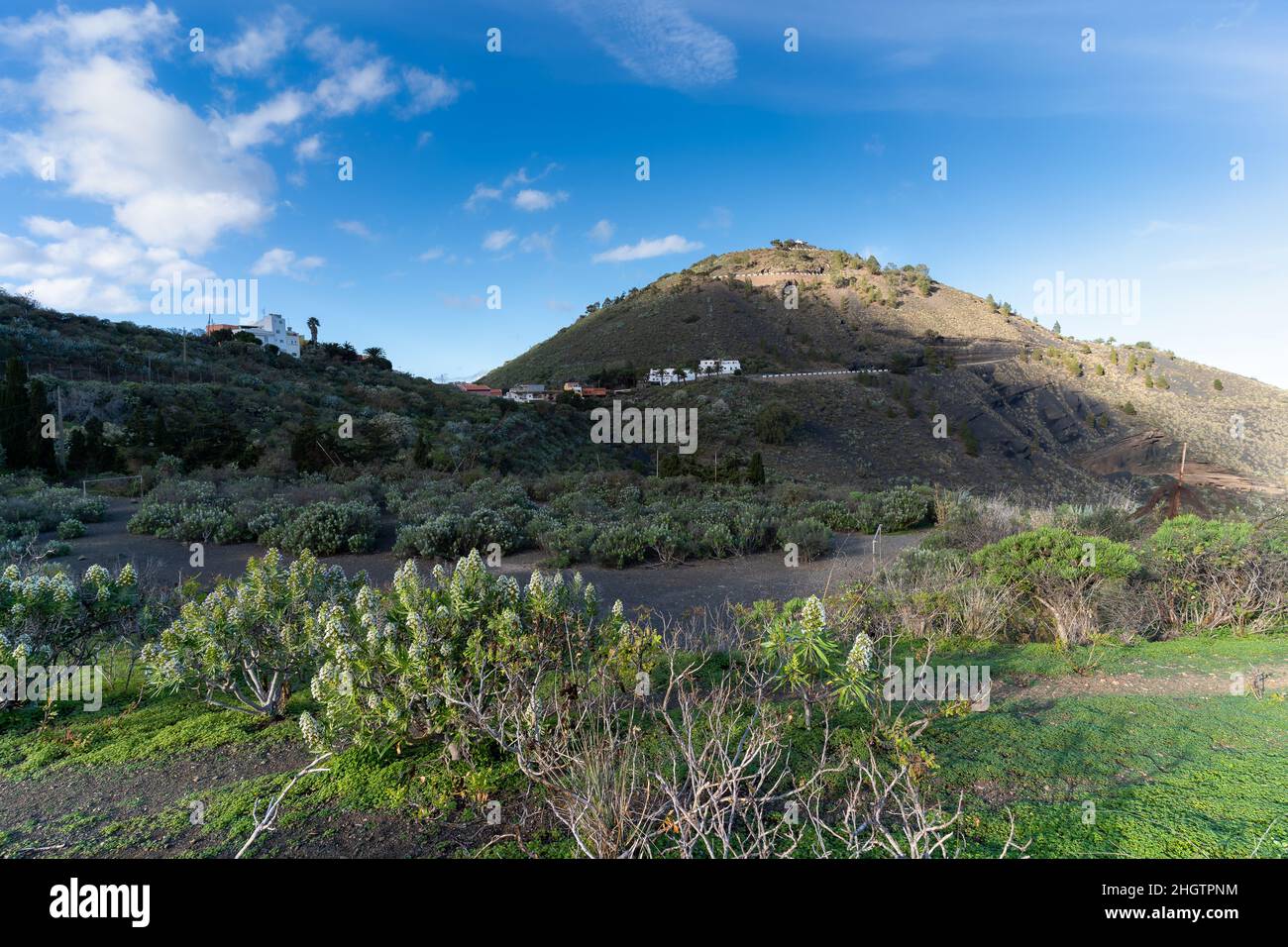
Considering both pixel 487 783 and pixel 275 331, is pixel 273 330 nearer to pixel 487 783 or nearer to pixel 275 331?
pixel 275 331

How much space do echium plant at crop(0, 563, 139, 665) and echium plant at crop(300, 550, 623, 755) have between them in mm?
1796

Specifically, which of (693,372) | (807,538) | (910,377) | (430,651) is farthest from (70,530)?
(910,377)

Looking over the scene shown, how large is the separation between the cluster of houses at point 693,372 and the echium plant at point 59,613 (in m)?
44.2

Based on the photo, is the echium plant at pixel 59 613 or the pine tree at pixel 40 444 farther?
the pine tree at pixel 40 444

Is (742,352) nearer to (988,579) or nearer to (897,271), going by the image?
(897,271)

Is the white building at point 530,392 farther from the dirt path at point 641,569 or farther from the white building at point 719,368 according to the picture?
the dirt path at point 641,569

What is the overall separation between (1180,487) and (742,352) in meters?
50.8

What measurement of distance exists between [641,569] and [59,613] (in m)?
6.11

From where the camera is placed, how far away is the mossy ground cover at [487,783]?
8.06 ft

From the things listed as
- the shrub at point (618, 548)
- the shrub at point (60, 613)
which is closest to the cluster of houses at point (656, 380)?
the shrub at point (618, 548)

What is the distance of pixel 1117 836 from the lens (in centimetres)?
240

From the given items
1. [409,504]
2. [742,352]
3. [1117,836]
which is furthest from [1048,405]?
[1117,836]

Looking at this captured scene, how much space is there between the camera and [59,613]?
3.80 meters

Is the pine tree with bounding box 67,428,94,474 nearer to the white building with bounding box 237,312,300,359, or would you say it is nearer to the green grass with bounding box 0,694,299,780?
the green grass with bounding box 0,694,299,780
